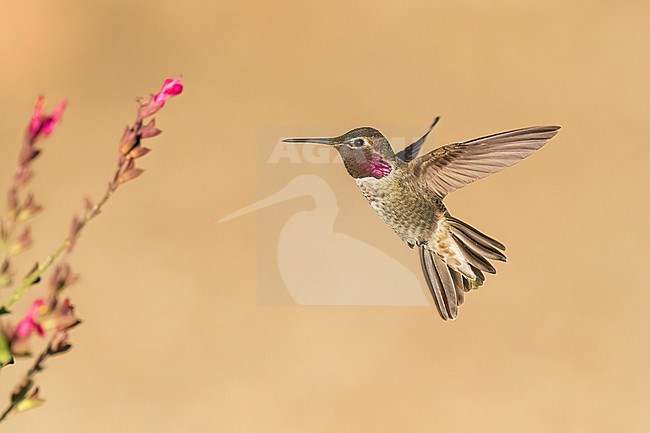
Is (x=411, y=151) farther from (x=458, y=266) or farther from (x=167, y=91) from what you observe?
(x=167, y=91)

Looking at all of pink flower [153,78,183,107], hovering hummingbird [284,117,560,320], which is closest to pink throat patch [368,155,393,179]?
hovering hummingbird [284,117,560,320]

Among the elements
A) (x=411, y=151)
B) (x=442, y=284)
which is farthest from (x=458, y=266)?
(x=411, y=151)

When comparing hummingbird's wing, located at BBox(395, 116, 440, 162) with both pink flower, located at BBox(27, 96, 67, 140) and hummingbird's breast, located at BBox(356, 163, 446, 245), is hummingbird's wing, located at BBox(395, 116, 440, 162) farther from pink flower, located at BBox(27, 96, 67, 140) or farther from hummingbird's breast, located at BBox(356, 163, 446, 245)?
pink flower, located at BBox(27, 96, 67, 140)

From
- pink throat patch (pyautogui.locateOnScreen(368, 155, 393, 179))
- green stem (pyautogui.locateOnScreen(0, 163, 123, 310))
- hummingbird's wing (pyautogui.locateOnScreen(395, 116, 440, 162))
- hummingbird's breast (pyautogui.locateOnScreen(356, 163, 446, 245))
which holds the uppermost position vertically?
hummingbird's wing (pyautogui.locateOnScreen(395, 116, 440, 162))

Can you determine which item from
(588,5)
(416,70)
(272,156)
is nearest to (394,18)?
(416,70)

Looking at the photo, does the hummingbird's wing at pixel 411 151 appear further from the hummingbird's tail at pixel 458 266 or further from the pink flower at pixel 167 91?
the pink flower at pixel 167 91

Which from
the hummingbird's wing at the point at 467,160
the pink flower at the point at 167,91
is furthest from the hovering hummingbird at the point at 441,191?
the pink flower at the point at 167,91
